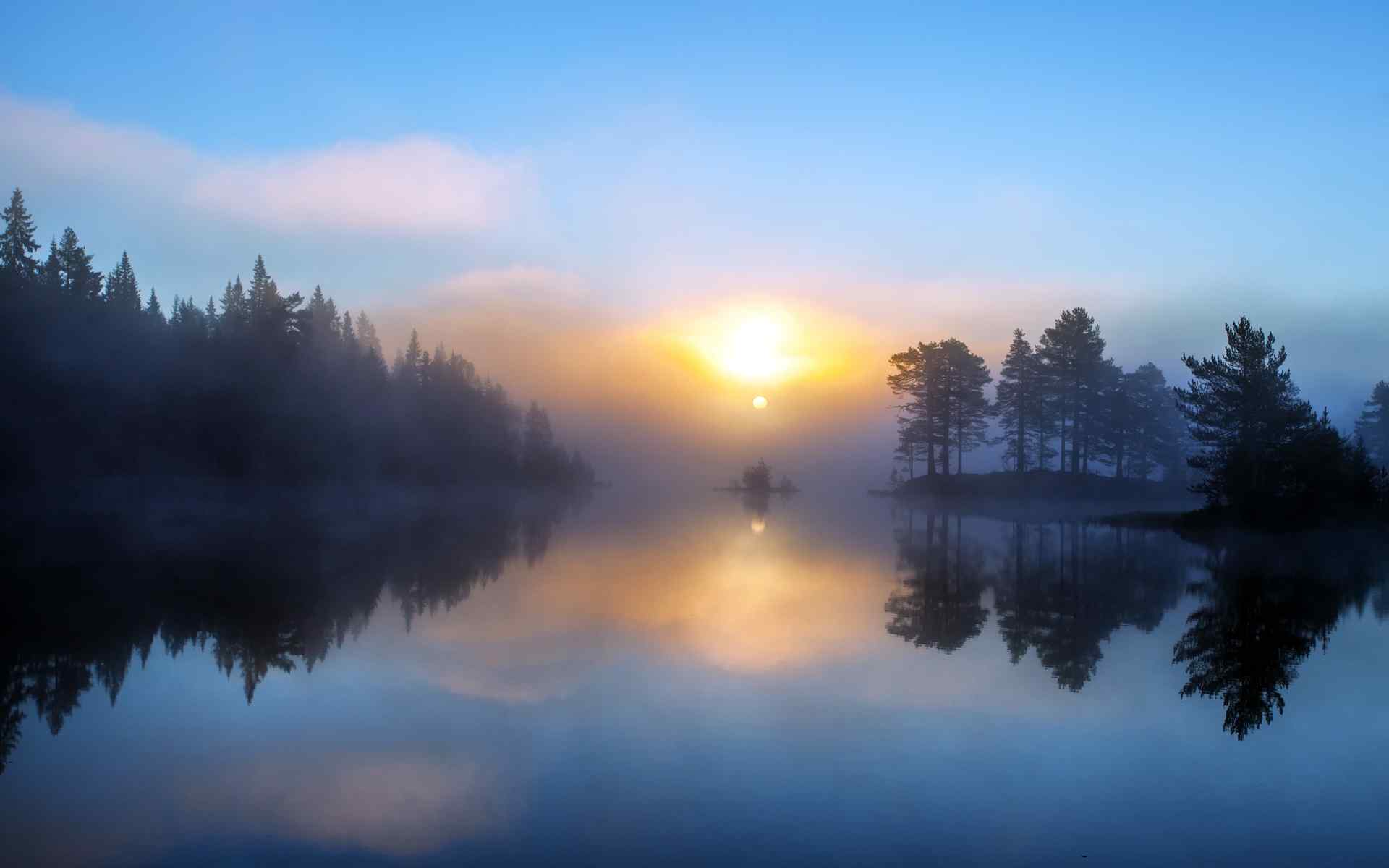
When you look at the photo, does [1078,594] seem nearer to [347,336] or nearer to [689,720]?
[689,720]

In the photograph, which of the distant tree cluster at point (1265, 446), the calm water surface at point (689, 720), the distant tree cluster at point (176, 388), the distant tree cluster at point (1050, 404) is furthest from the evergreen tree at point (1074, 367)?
the distant tree cluster at point (176, 388)

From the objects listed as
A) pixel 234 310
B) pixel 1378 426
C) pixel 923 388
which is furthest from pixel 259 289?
pixel 1378 426

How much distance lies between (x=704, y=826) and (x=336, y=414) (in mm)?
73218

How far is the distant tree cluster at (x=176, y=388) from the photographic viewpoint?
5247 cm

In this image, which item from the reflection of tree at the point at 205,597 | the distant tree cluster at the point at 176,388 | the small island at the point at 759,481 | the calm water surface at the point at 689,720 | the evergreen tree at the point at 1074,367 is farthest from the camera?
the small island at the point at 759,481

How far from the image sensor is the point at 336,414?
73250 mm

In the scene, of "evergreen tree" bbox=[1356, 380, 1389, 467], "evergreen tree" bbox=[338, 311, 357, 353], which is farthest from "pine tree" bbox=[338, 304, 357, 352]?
"evergreen tree" bbox=[1356, 380, 1389, 467]

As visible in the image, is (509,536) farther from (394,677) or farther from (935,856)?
(935,856)

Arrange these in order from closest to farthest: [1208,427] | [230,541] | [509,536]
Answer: [230,541] < [509,536] < [1208,427]

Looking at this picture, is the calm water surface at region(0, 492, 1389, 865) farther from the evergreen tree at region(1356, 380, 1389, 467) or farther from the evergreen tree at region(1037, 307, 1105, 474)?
the evergreen tree at region(1356, 380, 1389, 467)

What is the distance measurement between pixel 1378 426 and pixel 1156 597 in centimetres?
7805

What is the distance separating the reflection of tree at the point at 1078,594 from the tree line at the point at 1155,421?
18.3 feet

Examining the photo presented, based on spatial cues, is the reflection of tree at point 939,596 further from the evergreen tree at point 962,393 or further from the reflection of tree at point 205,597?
the evergreen tree at point 962,393

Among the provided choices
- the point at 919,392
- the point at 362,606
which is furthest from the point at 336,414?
the point at 362,606
